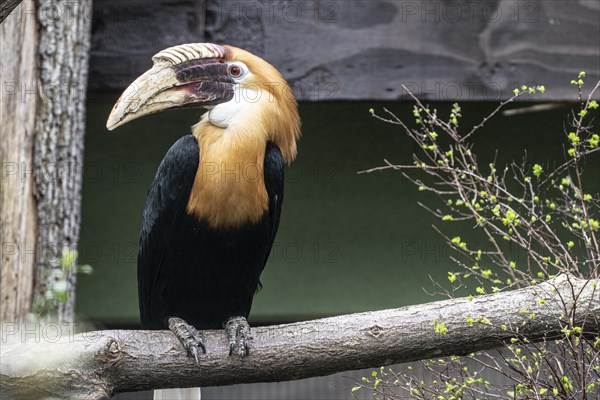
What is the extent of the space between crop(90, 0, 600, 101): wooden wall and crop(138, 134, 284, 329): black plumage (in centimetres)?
107

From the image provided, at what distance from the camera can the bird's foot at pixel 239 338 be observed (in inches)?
Result: 105

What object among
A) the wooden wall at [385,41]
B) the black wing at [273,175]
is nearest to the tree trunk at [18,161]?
the wooden wall at [385,41]

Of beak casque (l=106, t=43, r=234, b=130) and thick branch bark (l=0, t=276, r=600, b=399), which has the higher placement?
beak casque (l=106, t=43, r=234, b=130)

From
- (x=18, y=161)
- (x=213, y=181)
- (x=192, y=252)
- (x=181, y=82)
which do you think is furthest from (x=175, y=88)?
(x=18, y=161)

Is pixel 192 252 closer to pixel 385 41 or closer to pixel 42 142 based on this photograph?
pixel 42 142

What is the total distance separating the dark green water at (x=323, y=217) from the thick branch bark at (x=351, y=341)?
211 centimetres

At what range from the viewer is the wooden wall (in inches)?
163

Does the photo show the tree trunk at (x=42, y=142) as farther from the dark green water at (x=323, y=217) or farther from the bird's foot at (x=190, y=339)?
the bird's foot at (x=190, y=339)

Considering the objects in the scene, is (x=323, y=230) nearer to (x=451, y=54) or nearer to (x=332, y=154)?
(x=332, y=154)

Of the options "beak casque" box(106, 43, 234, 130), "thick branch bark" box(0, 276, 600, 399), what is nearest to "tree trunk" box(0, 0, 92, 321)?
"beak casque" box(106, 43, 234, 130)

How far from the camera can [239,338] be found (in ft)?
9.00

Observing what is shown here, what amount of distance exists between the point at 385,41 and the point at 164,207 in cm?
147

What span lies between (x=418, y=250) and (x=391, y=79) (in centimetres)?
100

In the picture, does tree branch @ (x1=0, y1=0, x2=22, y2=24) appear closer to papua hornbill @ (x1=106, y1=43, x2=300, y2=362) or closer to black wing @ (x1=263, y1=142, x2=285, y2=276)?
papua hornbill @ (x1=106, y1=43, x2=300, y2=362)
